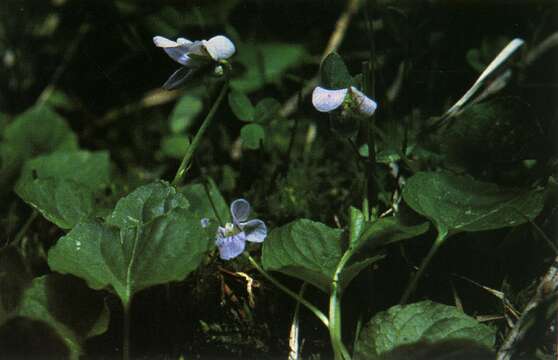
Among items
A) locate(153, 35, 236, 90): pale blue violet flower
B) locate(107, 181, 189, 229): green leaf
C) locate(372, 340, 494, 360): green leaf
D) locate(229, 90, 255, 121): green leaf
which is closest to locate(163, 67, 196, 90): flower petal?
locate(153, 35, 236, 90): pale blue violet flower

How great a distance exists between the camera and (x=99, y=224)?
1040mm

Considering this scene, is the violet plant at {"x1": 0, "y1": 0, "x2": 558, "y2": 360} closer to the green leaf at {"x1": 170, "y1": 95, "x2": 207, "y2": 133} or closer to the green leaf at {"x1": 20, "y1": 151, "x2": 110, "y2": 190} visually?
the green leaf at {"x1": 20, "y1": 151, "x2": 110, "y2": 190}

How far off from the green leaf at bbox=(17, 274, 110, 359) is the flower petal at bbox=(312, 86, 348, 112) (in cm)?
39

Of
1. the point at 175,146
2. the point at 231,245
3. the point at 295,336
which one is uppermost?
the point at 231,245

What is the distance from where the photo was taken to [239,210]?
3.66 ft

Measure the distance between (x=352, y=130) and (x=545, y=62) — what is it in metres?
0.72

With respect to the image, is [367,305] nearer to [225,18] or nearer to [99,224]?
[99,224]

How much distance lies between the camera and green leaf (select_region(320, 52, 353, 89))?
1081 millimetres

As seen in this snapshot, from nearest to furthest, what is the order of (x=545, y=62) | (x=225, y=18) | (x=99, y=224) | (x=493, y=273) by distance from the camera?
1. (x=99, y=224)
2. (x=493, y=273)
3. (x=545, y=62)
4. (x=225, y=18)

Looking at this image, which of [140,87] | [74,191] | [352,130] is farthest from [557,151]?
[140,87]

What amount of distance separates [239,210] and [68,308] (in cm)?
27

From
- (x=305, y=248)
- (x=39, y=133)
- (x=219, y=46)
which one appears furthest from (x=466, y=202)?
(x=39, y=133)

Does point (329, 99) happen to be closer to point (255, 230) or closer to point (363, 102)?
point (363, 102)

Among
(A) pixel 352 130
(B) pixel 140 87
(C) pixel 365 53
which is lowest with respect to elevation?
(B) pixel 140 87
